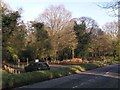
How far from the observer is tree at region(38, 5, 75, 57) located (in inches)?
2982

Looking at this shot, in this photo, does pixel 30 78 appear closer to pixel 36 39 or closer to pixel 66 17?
pixel 36 39

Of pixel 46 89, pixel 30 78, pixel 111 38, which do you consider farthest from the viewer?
pixel 111 38

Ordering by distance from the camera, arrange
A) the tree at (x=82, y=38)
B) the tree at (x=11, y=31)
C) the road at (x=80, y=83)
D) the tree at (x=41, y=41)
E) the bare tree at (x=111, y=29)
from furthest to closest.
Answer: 1. the bare tree at (x=111, y=29)
2. the tree at (x=82, y=38)
3. the tree at (x=41, y=41)
4. the tree at (x=11, y=31)
5. the road at (x=80, y=83)

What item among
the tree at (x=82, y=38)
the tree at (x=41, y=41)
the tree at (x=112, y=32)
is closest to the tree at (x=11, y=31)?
the tree at (x=41, y=41)

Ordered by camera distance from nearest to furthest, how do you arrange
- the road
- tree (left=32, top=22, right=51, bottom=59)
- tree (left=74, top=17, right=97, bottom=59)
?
the road
tree (left=32, top=22, right=51, bottom=59)
tree (left=74, top=17, right=97, bottom=59)

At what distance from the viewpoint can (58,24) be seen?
78750 mm

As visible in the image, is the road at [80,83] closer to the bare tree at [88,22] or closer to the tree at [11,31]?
the tree at [11,31]

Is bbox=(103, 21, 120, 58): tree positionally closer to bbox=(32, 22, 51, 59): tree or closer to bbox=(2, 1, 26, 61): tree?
bbox=(32, 22, 51, 59): tree

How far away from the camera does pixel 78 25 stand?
9781 centimetres

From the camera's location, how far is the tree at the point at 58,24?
7575 cm

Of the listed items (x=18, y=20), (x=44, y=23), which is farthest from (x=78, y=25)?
(x=18, y=20)

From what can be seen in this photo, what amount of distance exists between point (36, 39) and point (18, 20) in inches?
695

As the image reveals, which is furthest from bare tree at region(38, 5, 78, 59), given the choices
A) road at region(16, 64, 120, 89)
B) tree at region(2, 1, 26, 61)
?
road at region(16, 64, 120, 89)

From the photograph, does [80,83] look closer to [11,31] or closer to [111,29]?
[11,31]
